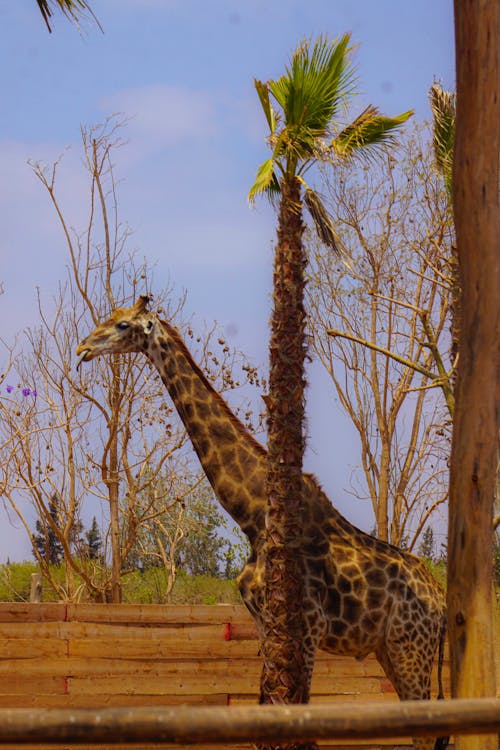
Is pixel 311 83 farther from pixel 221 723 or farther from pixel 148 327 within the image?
pixel 221 723

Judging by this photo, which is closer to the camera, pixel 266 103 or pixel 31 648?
pixel 266 103

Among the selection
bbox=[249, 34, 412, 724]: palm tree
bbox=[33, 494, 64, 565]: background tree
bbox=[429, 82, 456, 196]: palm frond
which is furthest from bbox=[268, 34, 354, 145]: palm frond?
bbox=[33, 494, 64, 565]: background tree

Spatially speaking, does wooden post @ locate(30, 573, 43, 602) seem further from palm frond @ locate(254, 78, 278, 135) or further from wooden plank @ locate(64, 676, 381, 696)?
palm frond @ locate(254, 78, 278, 135)

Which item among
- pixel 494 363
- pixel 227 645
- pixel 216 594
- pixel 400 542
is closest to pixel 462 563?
pixel 494 363

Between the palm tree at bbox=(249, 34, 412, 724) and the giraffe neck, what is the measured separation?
576 millimetres

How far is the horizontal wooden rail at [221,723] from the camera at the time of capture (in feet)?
12.2

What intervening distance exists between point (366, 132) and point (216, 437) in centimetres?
308

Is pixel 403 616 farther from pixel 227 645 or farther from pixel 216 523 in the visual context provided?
pixel 216 523

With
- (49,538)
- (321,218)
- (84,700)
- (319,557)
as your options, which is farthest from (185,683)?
(49,538)

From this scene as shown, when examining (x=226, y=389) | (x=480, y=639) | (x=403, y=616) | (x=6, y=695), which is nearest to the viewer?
(x=480, y=639)

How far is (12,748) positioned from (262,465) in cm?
379

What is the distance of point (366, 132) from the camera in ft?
31.5

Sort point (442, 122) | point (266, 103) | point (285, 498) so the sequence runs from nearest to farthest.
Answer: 1. point (285, 498)
2. point (266, 103)
3. point (442, 122)

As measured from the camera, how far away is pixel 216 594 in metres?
23.7
